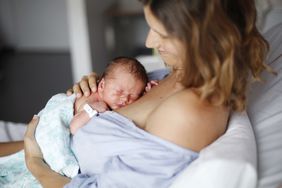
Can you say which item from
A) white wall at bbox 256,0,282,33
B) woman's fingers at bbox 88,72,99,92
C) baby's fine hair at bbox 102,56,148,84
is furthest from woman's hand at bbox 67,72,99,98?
white wall at bbox 256,0,282,33

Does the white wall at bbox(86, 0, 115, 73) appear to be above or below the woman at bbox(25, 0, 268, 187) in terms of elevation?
below

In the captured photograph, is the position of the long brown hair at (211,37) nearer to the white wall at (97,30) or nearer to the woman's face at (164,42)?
the woman's face at (164,42)

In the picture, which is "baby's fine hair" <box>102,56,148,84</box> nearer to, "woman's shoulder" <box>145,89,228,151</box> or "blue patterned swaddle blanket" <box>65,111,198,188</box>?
"blue patterned swaddle blanket" <box>65,111,198,188</box>

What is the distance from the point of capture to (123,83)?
1.33m

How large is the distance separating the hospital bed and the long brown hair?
0.12 m

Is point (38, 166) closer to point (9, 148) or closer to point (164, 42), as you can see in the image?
point (9, 148)

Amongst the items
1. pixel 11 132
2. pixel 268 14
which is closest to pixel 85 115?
pixel 11 132

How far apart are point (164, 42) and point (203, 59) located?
136 mm

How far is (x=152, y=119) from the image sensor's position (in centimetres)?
103

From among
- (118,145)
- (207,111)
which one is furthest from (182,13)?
(118,145)

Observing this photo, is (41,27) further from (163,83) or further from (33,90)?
(163,83)

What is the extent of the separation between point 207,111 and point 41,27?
4.34 meters

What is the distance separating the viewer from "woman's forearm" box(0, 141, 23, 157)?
5.01ft

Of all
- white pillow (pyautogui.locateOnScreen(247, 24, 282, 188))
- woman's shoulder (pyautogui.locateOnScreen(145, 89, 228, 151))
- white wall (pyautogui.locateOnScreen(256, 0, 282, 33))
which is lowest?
white pillow (pyautogui.locateOnScreen(247, 24, 282, 188))
